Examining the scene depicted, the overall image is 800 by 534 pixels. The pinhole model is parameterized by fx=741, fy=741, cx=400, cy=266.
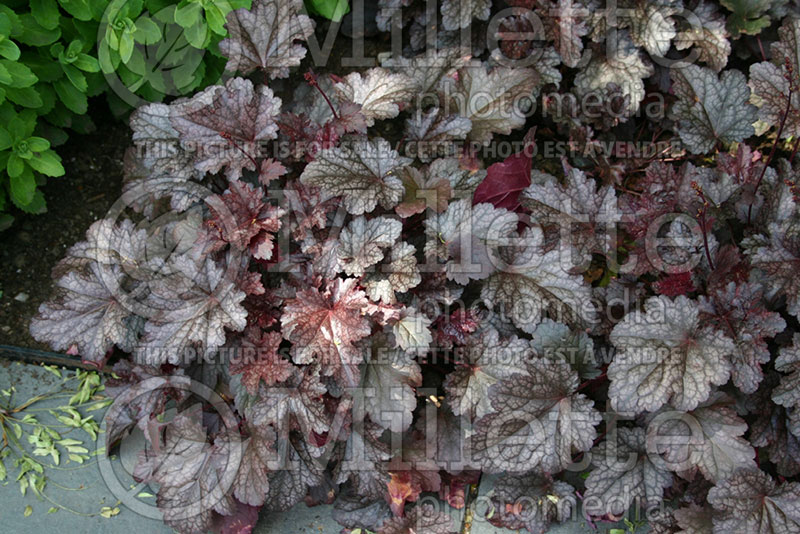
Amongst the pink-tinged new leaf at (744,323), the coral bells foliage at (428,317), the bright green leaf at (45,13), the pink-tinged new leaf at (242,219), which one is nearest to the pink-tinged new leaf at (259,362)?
the coral bells foliage at (428,317)

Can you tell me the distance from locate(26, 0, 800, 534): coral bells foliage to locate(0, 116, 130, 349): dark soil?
0.39 meters

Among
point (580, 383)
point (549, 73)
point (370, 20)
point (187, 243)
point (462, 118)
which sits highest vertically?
point (370, 20)

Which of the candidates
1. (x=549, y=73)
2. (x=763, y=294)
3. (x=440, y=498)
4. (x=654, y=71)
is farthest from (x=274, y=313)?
(x=654, y=71)

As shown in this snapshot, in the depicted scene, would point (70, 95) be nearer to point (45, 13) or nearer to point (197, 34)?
point (45, 13)

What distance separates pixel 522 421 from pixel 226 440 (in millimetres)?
916

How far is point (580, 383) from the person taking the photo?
2.38m

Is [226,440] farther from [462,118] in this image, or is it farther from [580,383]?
[462,118]

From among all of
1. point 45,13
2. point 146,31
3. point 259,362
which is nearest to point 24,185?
point 45,13

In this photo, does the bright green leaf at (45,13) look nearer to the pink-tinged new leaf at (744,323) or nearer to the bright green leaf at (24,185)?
the bright green leaf at (24,185)

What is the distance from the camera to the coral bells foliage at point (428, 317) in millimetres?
2193

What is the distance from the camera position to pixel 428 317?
237 centimetres

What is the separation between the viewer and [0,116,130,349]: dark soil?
2.73 metres

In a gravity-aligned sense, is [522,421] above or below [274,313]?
below

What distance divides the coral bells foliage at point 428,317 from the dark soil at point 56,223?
39 centimetres
